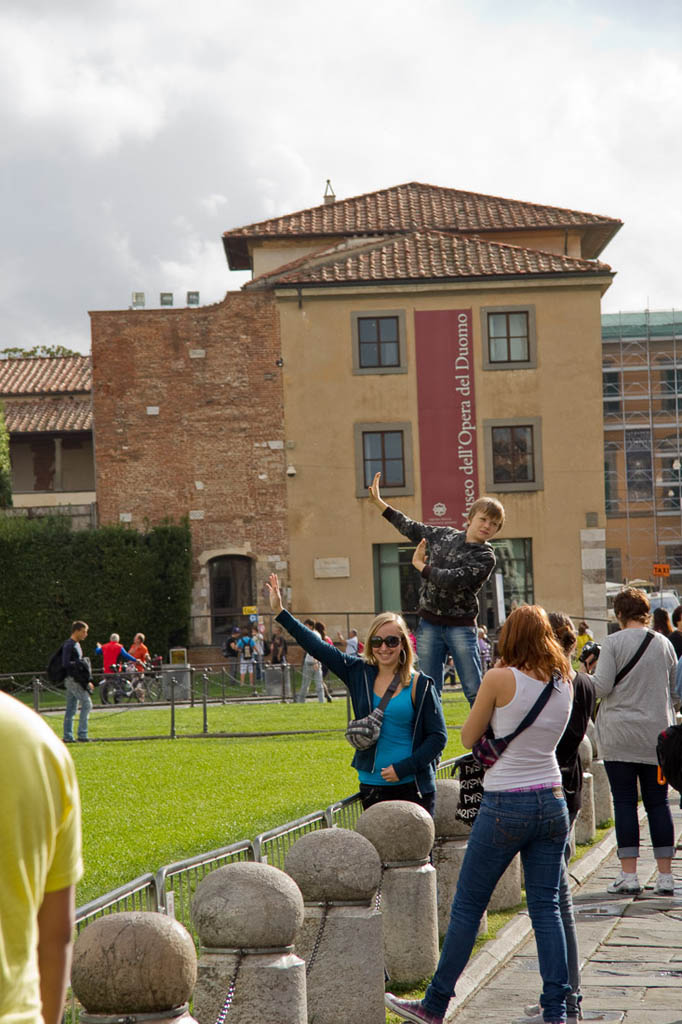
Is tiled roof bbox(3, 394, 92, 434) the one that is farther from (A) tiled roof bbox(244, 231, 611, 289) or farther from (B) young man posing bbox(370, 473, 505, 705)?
(B) young man posing bbox(370, 473, 505, 705)

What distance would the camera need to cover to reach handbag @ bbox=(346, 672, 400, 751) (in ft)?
23.5

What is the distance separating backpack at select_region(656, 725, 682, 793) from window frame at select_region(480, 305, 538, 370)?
3396 cm

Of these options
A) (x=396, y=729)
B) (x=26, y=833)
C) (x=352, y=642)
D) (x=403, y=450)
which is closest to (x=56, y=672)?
(x=352, y=642)

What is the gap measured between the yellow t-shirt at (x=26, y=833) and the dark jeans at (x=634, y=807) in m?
7.10

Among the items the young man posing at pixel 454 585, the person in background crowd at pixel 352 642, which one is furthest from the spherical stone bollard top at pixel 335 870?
the person in background crowd at pixel 352 642

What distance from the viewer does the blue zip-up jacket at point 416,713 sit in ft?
23.8

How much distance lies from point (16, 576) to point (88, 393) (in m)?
23.3

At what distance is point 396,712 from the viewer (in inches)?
287

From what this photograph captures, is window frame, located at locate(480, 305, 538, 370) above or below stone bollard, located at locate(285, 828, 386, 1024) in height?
above

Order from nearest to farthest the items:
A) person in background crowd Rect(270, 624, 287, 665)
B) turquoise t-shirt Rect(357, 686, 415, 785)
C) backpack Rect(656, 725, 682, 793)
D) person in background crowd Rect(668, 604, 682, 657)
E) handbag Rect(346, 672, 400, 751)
→ handbag Rect(346, 672, 400, 751), turquoise t-shirt Rect(357, 686, 415, 785), backpack Rect(656, 725, 682, 793), person in background crowd Rect(668, 604, 682, 657), person in background crowd Rect(270, 624, 287, 665)

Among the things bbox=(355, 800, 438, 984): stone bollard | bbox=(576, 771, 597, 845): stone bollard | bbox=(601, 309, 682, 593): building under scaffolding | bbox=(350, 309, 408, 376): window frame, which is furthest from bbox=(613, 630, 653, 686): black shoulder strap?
bbox=(601, 309, 682, 593): building under scaffolding

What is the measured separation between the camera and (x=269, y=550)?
4159 cm

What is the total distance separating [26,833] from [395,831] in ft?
15.5

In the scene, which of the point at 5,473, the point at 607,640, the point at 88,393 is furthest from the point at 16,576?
the point at 607,640
